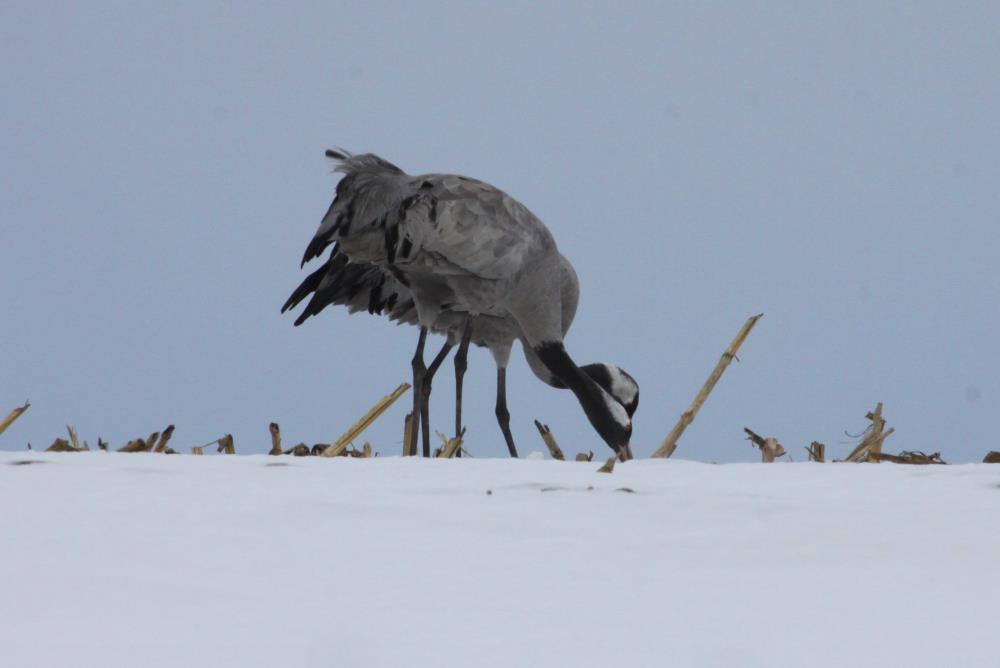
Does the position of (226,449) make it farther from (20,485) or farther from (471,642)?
(471,642)

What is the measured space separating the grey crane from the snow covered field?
5.15 m

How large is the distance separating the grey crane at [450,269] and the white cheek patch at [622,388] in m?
0.83

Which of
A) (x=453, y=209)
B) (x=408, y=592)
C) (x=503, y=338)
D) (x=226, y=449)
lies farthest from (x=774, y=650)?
(x=503, y=338)

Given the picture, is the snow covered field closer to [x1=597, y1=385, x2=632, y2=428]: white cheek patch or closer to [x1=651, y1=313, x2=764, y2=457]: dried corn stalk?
[x1=651, y1=313, x2=764, y2=457]: dried corn stalk

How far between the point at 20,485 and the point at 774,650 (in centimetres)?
201

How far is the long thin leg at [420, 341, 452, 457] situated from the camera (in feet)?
29.3

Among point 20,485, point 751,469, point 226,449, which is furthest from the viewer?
point 226,449

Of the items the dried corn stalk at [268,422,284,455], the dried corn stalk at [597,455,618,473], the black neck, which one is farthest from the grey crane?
the dried corn stalk at [597,455,618,473]

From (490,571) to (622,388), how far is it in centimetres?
836

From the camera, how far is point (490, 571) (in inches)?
88.0

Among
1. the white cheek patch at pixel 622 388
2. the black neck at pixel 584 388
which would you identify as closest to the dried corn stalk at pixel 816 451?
the black neck at pixel 584 388

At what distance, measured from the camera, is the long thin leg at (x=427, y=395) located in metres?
8.93

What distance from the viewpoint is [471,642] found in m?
1.87

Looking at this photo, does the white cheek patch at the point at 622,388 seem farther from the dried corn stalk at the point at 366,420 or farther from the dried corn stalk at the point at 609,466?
the dried corn stalk at the point at 609,466
